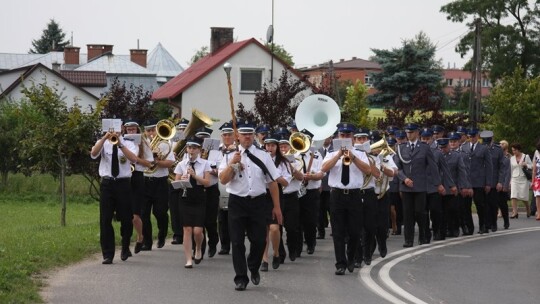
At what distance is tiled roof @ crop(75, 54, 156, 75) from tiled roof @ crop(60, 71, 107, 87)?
11.2 feet

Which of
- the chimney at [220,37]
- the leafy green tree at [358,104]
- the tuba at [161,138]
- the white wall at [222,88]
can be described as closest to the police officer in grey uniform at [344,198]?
the tuba at [161,138]

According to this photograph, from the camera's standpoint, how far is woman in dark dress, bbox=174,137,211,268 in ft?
52.6

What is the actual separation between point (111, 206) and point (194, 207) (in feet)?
3.90

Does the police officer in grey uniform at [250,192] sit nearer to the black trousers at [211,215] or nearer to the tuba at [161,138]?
the black trousers at [211,215]

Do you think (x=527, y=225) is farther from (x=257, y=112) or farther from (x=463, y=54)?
(x=463, y=54)

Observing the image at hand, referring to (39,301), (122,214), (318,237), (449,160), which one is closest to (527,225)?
(449,160)

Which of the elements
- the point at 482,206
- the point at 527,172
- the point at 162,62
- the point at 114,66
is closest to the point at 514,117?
the point at 527,172

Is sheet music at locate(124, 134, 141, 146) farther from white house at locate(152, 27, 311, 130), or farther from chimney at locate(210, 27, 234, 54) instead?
chimney at locate(210, 27, 234, 54)

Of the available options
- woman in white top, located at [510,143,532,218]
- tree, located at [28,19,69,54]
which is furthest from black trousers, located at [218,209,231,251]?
tree, located at [28,19,69,54]

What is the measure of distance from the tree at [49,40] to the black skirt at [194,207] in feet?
408

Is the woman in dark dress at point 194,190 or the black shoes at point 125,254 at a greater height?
the woman in dark dress at point 194,190

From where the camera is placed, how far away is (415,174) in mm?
19688

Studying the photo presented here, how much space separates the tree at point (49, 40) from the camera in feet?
454

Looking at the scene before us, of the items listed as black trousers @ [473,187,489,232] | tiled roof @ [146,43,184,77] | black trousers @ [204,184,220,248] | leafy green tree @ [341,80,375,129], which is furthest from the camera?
tiled roof @ [146,43,184,77]
